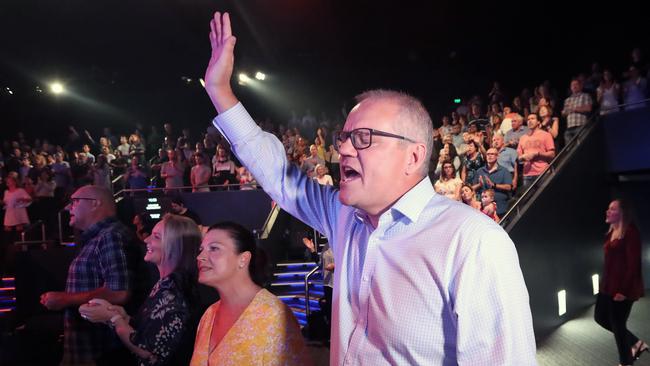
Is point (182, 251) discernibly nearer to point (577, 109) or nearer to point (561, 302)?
point (561, 302)

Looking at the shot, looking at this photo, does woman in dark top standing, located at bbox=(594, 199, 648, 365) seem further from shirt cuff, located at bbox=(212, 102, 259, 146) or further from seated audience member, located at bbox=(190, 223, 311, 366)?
shirt cuff, located at bbox=(212, 102, 259, 146)

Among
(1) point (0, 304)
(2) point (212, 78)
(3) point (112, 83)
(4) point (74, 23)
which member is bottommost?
(1) point (0, 304)

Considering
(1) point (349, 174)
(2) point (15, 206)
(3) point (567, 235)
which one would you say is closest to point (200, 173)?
(2) point (15, 206)

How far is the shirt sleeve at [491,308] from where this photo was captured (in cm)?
118

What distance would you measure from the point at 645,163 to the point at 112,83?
15.5 meters

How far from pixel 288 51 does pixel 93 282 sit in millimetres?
15277

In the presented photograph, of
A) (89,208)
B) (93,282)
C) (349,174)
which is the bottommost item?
(93,282)

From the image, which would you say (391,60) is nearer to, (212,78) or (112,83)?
(112,83)

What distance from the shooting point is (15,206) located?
9.83 metres

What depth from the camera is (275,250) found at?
10.2 meters

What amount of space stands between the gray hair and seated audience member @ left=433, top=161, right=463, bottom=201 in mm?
5515

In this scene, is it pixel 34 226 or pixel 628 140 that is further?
pixel 34 226

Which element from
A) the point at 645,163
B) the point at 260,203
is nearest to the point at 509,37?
the point at 645,163

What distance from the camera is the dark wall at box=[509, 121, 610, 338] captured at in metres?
7.07
